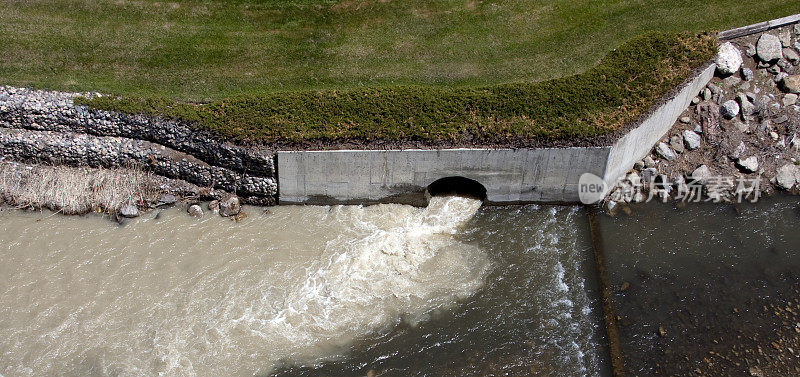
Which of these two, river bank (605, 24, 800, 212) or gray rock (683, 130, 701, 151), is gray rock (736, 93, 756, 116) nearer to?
river bank (605, 24, 800, 212)

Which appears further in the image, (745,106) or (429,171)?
(745,106)

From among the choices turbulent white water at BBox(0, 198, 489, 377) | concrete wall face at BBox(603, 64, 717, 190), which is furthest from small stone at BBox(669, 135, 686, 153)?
turbulent white water at BBox(0, 198, 489, 377)

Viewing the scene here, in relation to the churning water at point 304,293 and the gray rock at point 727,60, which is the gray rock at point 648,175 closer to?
the churning water at point 304,293

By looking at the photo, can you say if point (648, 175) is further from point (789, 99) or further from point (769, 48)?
point (769, 48)

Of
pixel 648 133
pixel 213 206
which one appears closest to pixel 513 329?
pixel 648 133

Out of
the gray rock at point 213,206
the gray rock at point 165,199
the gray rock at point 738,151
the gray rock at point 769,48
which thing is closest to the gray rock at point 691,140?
the gray rock at point 738,151
